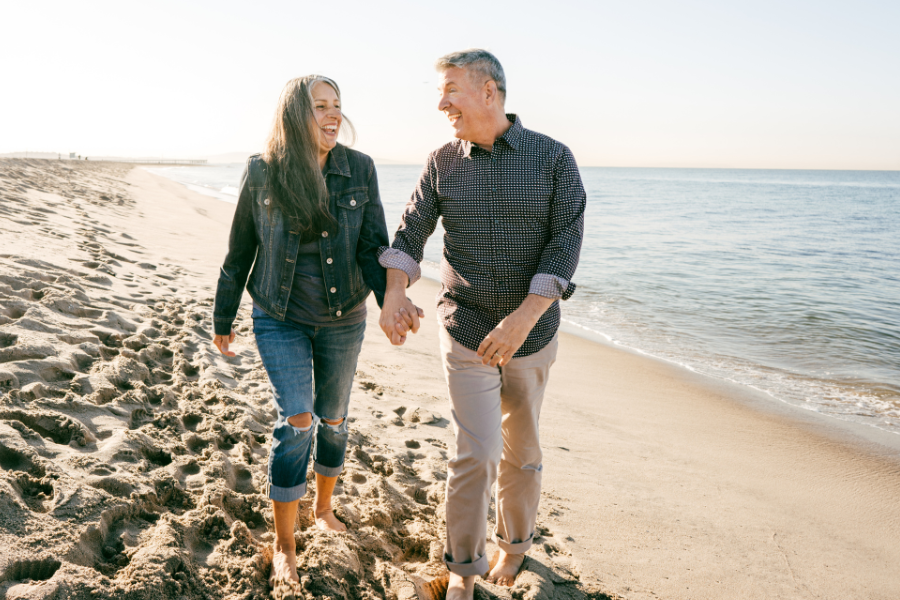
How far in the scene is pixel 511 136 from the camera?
2424mm

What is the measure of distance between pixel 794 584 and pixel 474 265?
2337 millimetres

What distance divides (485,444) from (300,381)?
31.1 inches

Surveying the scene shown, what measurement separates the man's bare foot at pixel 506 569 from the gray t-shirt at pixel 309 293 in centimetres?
132

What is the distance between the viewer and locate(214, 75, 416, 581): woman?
237cm

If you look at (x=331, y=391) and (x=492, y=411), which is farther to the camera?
(x=331, y=391)

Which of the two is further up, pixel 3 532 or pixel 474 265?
pixel 474 265

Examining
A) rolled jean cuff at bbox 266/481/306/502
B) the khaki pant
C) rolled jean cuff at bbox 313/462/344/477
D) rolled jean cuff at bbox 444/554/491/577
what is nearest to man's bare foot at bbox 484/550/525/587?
the khaki pant

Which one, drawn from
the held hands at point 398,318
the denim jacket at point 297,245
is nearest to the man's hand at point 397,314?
the held hands at point 398,318

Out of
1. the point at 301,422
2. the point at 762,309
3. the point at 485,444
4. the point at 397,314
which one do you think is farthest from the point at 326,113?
the point at 762,309

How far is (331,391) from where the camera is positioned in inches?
102

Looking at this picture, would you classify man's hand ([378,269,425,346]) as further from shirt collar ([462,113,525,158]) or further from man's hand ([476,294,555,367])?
shirt collar ([462,113,525,158])

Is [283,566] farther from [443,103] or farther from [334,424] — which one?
[443,103]

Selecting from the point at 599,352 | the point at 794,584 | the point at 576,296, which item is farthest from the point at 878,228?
the point at 794,584

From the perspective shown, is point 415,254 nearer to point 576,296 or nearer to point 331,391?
point 331,391
